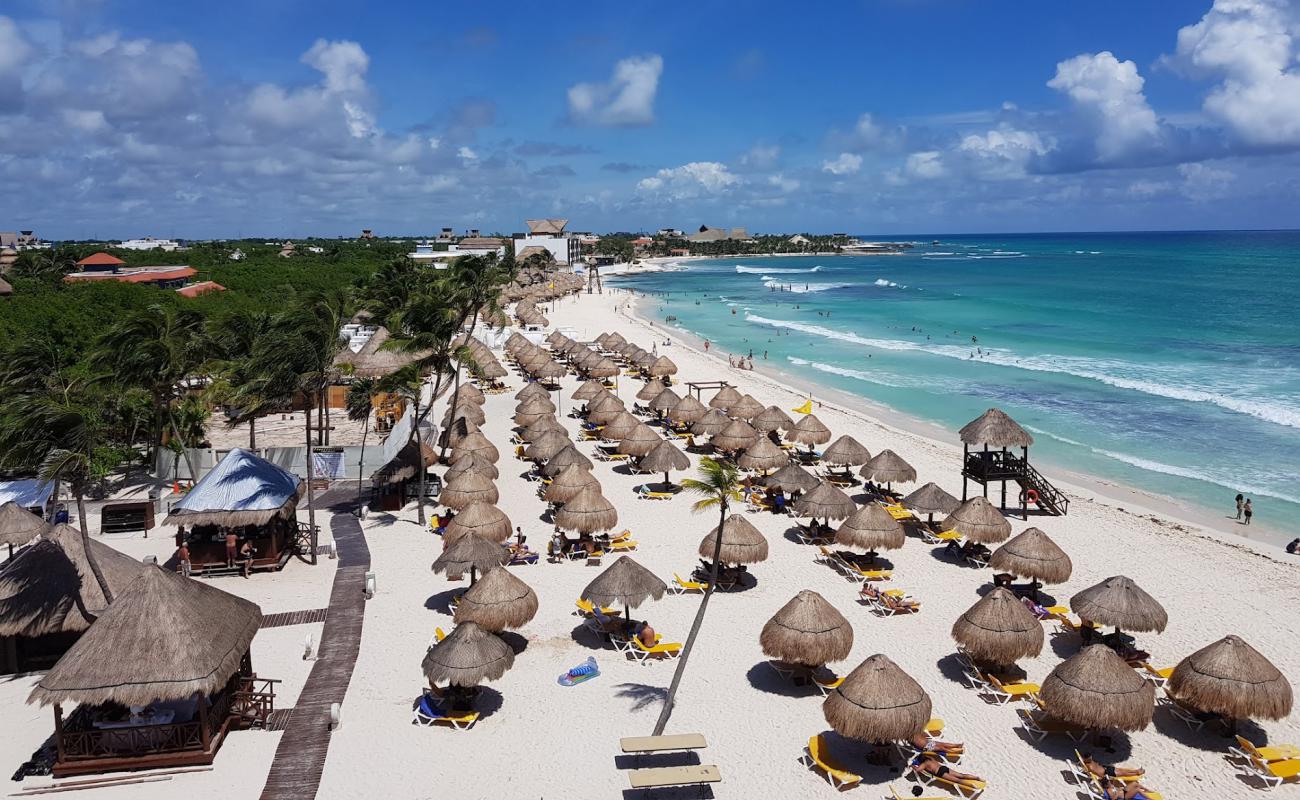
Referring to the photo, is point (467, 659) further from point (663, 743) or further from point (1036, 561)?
point (1036, 561)

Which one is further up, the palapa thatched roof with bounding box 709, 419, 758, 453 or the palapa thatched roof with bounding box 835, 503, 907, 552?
the palapa thatched roof with bounding box 709, 419, 758, 453

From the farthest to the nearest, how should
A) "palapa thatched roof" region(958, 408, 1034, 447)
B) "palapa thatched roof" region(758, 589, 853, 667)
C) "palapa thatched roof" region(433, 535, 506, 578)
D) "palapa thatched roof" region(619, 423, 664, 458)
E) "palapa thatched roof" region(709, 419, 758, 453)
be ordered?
"palapa thatched roof" region(709, 419, 758, 453)
"palapa thatched roof" region(619, 423, 664, 458)
"palapa thatched roof" region(958, 408, 1034, 447)
"palapa thatched roof" region(433, 535, 506, 578)
"palapa thatched roof" region(758, 589, 853, 667)

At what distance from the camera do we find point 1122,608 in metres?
12.7

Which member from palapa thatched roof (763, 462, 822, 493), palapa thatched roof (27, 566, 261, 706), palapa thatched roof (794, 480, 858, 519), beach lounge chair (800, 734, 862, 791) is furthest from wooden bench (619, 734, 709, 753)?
palapa thatched roof (763, 462, 822, 493)

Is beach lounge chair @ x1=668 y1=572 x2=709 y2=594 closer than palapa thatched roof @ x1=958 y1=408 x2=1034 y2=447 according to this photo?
Yes

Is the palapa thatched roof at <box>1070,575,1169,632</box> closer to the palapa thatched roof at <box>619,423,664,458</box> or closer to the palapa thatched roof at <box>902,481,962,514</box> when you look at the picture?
the palapa thatched roof at <box>902,481,962,514</box>

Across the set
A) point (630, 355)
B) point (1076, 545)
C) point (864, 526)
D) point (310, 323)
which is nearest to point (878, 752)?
point (864, 526)

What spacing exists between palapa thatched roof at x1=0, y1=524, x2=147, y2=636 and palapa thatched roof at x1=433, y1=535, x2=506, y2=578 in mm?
Answer: 4587

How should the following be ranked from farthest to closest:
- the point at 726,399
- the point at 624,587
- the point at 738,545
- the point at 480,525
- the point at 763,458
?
the point at 726,399 → the point at 763,458 → the point at 480,525 → the point at 738,545 → the point at 624,587

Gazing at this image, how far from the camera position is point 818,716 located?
37.5 ft

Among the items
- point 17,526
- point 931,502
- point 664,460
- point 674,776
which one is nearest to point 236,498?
point 17,526

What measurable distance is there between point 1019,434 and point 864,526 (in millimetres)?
5686

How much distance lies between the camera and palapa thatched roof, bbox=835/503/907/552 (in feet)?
52.7

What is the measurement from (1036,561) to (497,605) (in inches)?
368
